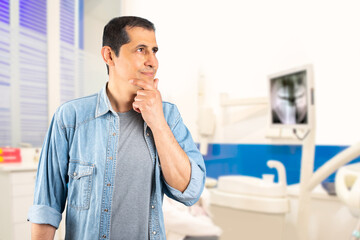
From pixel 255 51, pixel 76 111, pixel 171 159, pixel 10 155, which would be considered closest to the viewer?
pixel 171 159

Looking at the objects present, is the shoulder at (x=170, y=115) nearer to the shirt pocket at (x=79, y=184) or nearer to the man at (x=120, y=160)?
the man at (x=120, y=160)

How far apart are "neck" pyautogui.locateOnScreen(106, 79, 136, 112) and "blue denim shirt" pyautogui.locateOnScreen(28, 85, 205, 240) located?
0.14 ft

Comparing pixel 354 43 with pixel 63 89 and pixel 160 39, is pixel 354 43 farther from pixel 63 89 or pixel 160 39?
pixel 63 89

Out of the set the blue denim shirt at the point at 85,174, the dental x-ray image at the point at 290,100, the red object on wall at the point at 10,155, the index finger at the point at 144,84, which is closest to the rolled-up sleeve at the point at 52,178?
the blue denim shirt at the point at 85,174

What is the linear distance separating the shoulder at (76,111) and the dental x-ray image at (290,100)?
3.32 ft

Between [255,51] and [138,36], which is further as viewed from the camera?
[255,51]

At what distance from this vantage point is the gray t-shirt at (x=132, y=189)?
102 cm

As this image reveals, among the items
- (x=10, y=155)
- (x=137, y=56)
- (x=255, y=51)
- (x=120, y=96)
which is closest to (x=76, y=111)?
(x=120, y=96)

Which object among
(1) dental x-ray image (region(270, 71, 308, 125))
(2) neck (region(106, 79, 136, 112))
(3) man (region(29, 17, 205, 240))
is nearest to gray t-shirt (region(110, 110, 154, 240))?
(3) man (region(29, 17, 205, 240))

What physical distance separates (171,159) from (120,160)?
0.20 meters

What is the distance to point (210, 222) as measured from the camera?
6.56ft

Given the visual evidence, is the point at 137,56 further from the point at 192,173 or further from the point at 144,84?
the point at 192,173

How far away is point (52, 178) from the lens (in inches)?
39.4

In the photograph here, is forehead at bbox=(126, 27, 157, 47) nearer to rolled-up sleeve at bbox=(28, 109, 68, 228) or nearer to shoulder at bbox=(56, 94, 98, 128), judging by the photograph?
shoulder at bbox=(56, 94, 98, 128)
